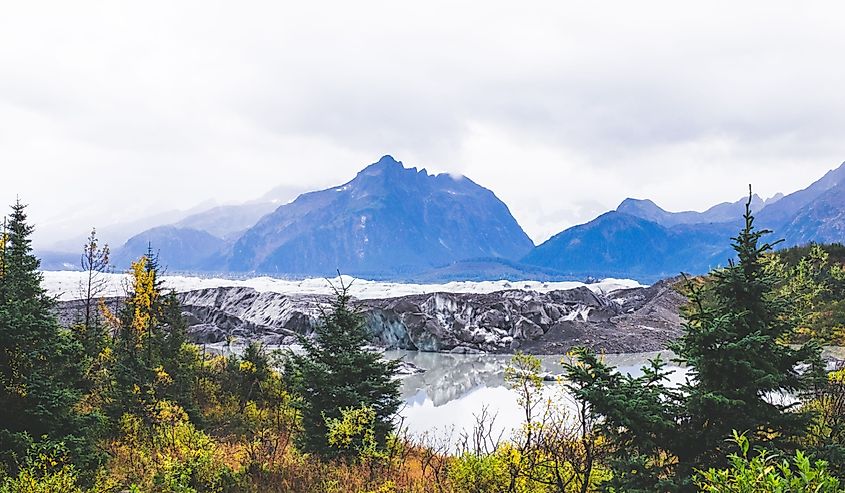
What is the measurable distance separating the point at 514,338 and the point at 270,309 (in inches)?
837

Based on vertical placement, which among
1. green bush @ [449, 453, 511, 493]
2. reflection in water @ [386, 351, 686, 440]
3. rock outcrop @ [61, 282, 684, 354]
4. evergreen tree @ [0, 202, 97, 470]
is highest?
evergreen tree @ [0, 202, 97, 470]

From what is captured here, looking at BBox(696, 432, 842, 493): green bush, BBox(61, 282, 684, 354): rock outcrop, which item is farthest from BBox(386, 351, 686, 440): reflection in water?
BBox(696, 432, 842, 493): green bush

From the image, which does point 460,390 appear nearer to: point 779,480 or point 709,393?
point 709,393

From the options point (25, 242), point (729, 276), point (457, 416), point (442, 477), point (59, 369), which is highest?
point (25, 242)

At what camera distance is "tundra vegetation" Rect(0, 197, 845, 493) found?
18.5 feet

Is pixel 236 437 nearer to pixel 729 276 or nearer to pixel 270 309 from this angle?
pixel 729 276

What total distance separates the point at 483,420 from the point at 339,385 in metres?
3.35

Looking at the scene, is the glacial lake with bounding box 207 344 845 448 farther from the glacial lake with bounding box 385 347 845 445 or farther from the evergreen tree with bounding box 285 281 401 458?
the evergreen tree with bounding box 285 281 401 458

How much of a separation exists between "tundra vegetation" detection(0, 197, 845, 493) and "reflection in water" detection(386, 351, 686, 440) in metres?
5.12

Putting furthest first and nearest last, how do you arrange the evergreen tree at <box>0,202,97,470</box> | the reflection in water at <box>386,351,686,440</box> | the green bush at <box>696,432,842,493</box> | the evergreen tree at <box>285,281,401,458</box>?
the reflection in water at <box>386,351,686,440</box> < the evergreen tree at <box>285,281,401,458</box> < the evergreen tree at <box>0,202,97,470</box> < the green bush at <box>696,432,842,493</box>

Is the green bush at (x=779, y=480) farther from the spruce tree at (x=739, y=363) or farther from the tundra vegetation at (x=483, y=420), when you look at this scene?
the spruce tree at (x=739, y=363)

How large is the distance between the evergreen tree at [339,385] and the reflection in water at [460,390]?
438cm

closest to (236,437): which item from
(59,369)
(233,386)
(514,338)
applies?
(233,386)

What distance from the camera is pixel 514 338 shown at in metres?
45.3
